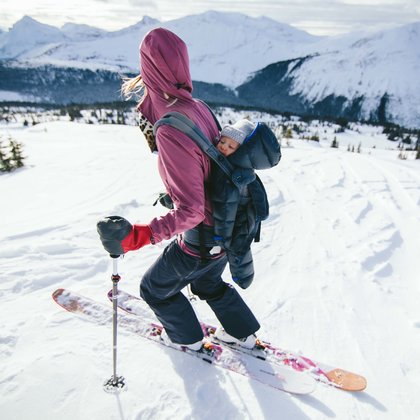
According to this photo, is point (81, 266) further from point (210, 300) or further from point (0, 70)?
point (0, 70)

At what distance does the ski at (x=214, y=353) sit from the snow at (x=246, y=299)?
2.5 inches

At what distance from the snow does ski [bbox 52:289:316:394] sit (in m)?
0.06

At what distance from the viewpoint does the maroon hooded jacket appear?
5.90 feet

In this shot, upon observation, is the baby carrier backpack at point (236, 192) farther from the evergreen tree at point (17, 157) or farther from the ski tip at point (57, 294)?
the evergreen tree at point (17, 157)

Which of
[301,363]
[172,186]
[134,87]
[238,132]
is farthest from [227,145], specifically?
[301,363]

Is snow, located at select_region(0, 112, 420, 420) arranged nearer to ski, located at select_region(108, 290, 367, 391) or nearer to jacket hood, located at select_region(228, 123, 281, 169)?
ski, located at select_region(108, 290, 367, 391)

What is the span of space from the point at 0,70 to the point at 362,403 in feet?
728

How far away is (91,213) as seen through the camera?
17.4ft

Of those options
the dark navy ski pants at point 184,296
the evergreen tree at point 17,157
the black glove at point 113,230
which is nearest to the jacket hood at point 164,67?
the black glove at point 113,230

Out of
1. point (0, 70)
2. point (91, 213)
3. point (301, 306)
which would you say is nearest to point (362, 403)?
point (301, 306)

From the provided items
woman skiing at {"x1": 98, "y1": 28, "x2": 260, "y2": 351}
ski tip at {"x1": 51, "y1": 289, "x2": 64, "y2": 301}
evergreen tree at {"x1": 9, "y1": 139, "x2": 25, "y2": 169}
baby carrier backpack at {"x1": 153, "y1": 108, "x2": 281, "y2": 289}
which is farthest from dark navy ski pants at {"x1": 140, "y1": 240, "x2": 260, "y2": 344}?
evergreen tree at {"x1": 9, "y1": 139, "x2": 25, "y2": 169}

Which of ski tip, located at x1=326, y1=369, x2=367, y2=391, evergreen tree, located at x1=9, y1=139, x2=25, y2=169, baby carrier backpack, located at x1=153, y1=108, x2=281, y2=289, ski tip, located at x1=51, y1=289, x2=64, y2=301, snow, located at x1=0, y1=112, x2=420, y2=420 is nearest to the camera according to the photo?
baby carrier backpack, located at x1=153, y1=108, x2=281, y2=289

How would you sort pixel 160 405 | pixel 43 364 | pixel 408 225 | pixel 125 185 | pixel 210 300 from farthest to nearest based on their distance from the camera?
pixel 125 185 < pixel 408 225 < pixel 210 300 < pixel 43 364 < pixel 160 405

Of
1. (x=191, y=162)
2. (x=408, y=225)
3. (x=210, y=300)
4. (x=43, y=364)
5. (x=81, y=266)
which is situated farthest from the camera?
(x=408, y=225)
